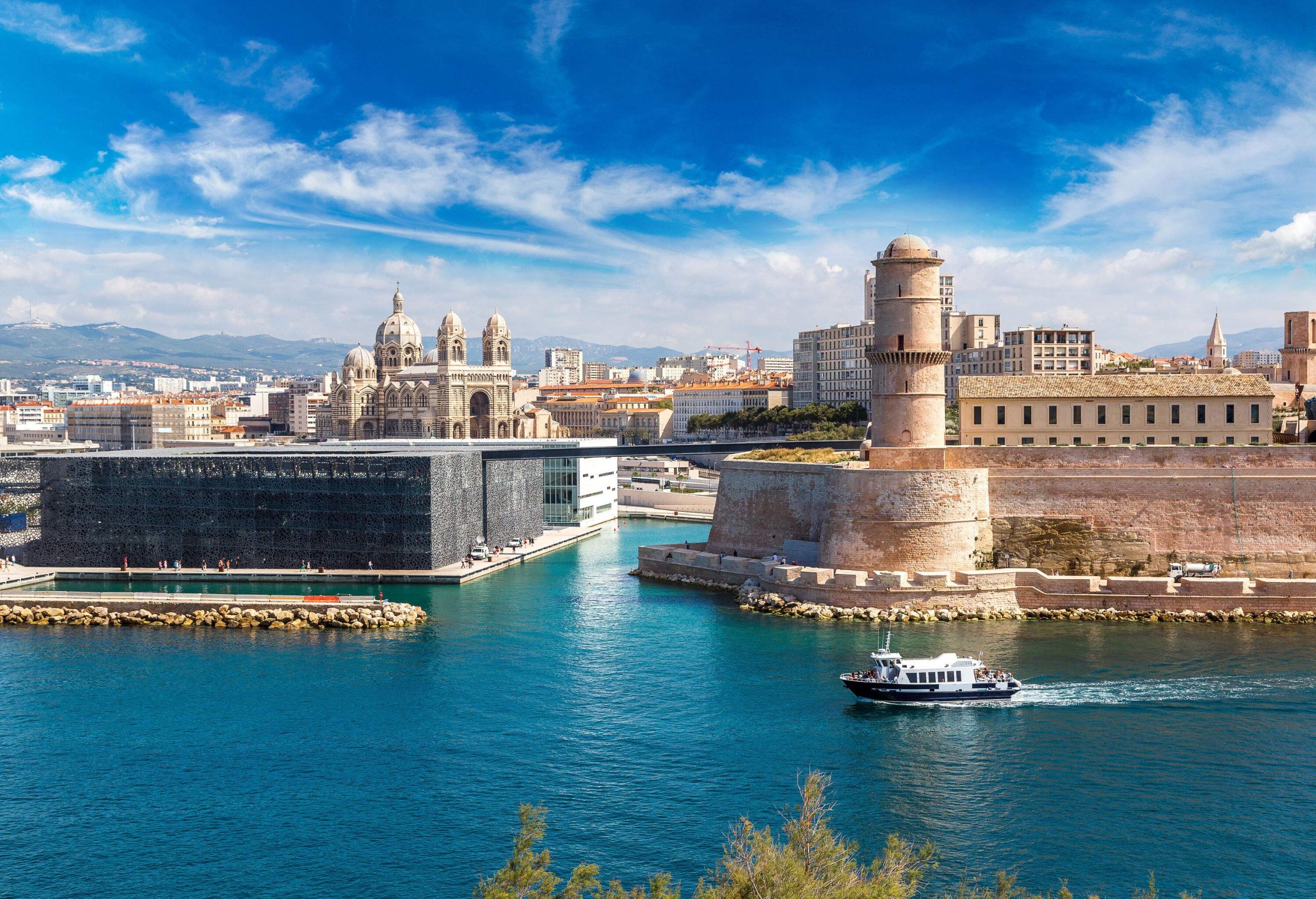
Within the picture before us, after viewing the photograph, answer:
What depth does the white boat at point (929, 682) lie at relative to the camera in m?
26.0

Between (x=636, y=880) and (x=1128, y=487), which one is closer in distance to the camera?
Result: (x=636, y=880)

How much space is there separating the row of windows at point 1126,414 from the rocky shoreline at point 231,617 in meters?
20.9

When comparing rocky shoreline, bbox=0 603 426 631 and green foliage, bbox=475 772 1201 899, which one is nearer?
green foliage, bbox=475 772 1201 899

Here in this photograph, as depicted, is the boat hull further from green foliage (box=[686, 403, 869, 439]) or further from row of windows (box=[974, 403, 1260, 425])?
green foliage (box=[686, 403, 869, 439])

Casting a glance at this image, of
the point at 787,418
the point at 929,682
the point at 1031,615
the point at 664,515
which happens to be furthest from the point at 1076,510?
the point at 787,418

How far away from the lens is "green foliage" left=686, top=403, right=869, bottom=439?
9862 centimetres

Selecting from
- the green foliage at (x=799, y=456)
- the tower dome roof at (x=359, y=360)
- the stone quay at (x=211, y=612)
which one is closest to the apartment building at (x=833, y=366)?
the tower dome roof at (x=359, y=360)

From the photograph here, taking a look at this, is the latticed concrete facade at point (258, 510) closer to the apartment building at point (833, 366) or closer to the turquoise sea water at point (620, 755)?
the turquoise sea water at point (620, 755)

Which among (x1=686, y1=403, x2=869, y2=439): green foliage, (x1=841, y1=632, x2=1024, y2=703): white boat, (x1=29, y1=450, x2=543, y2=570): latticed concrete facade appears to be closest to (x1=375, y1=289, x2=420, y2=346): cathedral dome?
(x1=686, y1=403, x2=869, y2=439): green foliage

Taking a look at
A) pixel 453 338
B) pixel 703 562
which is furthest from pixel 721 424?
pixel 703 562

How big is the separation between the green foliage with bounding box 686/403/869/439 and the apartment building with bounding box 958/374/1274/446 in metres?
48.4

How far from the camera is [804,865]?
12.1 m

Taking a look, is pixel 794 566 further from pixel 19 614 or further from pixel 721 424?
pixel 721 424

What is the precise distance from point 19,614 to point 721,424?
289 ft
